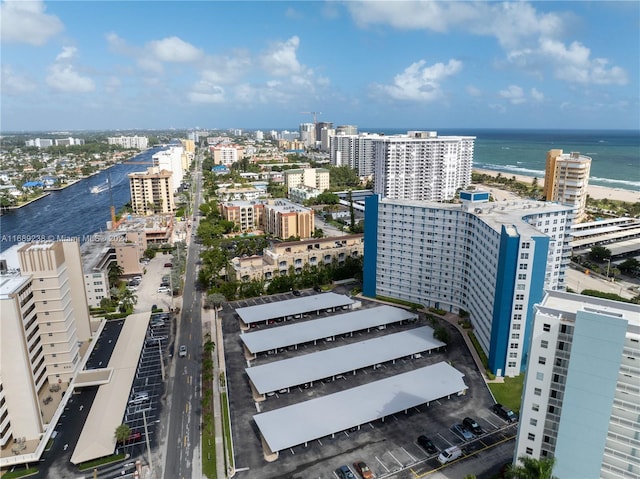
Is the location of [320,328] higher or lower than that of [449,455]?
higher

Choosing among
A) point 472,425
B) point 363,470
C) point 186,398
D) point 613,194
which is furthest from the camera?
point 613,194

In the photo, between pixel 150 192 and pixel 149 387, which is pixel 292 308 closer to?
pixel 149 387

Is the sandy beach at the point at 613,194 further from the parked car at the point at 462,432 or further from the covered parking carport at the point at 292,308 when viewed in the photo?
the parked car at the point at 462,432

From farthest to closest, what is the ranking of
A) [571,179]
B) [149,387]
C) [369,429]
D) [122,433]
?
1. [571,179]
2. [149,387]
3. [369,429]
4. [122,433]

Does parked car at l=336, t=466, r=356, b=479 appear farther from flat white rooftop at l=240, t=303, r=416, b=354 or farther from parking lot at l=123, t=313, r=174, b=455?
flat white rooftop at l=240, t=303, r=416, b=354

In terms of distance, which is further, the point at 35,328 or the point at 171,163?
the point at 171,163

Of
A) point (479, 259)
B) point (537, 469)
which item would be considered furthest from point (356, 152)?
point (537, 469)

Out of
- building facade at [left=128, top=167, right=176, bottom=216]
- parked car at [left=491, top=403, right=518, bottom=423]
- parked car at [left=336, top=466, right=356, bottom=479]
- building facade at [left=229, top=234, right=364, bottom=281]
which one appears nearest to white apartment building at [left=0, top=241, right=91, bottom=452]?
parked car at [left=336, top=466, right=356, bottom=479]

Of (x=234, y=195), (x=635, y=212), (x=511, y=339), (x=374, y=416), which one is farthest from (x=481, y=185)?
(x=374, y=416)
